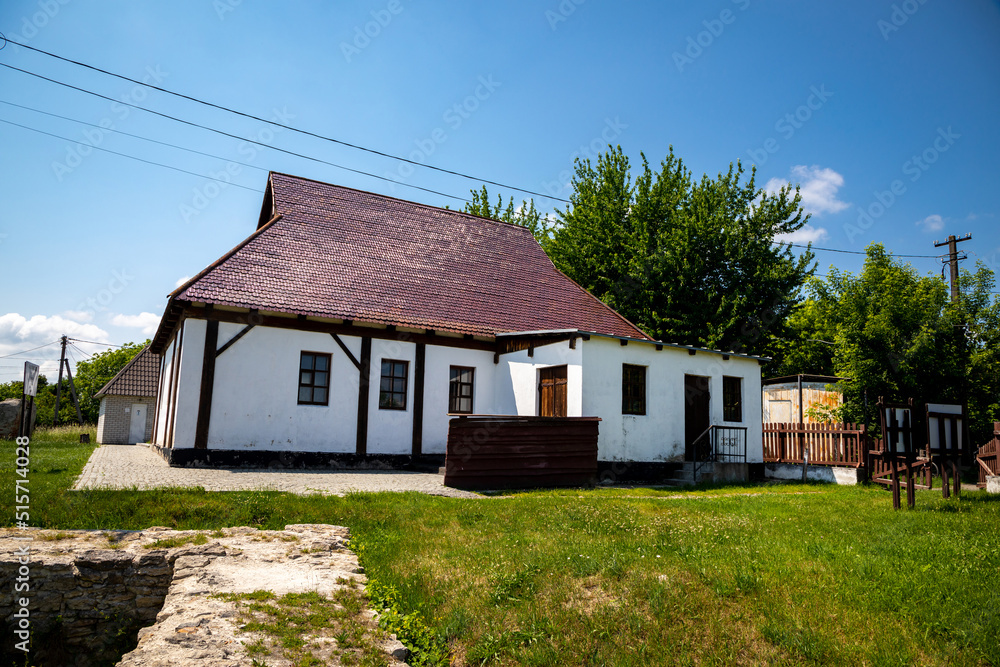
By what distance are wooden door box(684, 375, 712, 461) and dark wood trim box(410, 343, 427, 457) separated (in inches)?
278

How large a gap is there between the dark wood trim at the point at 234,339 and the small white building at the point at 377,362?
32 mm

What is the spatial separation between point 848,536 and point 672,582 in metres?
2.84

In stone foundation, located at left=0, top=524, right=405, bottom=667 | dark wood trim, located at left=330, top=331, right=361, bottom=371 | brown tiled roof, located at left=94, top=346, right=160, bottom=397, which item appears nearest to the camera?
stone foundation, located at left=0, top=524, right=405, bottom=667

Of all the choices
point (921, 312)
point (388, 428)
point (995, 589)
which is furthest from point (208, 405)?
point (921, 312)

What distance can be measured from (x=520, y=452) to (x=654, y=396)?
4722 millimetres

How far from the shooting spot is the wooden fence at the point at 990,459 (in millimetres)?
13766

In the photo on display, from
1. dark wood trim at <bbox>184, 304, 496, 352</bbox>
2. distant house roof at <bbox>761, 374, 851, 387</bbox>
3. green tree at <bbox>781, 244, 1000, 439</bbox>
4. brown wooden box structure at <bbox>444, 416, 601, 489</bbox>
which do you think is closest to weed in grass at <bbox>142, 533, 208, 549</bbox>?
brown wooden box structure at <bbox>444, 416, 601, 489</bbox>

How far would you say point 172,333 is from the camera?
19.1 meters

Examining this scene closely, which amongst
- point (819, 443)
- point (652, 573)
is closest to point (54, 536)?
point (652, 573)

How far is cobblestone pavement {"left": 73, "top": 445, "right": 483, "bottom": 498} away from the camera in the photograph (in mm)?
10180

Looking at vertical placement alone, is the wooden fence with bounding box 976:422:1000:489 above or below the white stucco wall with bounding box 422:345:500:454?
below

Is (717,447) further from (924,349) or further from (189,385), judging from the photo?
(189,385)

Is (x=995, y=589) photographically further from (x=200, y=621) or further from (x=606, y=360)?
(x=606, y=360)

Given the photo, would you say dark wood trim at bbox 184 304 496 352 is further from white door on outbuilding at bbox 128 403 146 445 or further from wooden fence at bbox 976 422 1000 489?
white door on outbuilding at bbox 128 403 146 445
